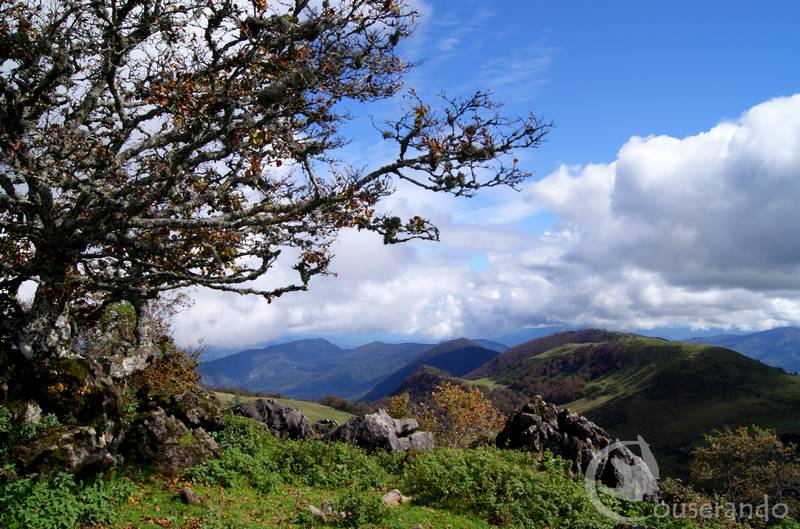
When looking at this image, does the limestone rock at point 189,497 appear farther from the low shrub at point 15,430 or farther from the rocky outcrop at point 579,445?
the rocky outcrop at point 579,445

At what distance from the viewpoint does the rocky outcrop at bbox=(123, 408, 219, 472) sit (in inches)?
748

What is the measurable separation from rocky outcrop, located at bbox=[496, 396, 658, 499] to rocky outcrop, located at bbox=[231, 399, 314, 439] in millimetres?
12653

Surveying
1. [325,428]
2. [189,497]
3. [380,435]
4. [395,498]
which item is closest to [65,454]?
[189,497]

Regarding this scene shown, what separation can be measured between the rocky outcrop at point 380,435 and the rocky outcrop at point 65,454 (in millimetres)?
15867

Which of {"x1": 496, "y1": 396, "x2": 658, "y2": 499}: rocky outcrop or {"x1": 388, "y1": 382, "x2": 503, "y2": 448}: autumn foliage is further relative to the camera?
{"x1": 388, "y1": 382, "x2": 503, "y2": 448}: autumn foliage

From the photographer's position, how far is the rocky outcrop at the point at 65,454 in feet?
49.9

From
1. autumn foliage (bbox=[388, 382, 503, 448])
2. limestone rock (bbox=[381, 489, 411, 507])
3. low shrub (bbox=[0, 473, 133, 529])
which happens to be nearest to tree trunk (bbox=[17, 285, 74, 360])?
low shrub (bbox=[0, 473, 133, 529])

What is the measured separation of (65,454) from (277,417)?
1577 centimetres

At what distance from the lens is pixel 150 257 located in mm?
22719

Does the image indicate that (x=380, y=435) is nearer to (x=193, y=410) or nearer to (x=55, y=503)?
(x=193, y=410)

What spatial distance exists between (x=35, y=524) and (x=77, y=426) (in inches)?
183

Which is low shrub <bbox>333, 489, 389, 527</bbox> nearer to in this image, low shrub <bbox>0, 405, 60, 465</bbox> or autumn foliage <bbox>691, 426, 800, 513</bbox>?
low shrub <bbox>0, 405, 60, 465</bbox>

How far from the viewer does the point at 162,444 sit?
19.4 m

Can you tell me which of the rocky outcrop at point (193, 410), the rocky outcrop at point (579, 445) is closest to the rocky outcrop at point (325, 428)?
the rocky outcrop at point (193, 410)
